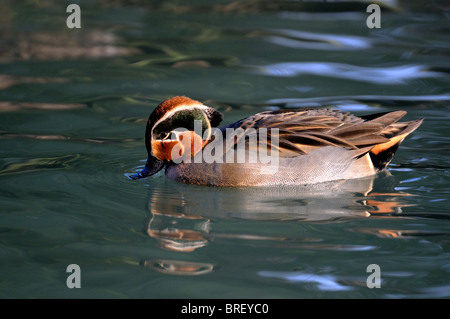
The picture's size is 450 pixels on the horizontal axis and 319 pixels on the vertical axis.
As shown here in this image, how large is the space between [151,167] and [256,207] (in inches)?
54.2

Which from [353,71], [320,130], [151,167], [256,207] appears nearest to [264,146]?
[320,130]

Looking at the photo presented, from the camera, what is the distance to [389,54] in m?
12.0

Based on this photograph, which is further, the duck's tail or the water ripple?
the water ripple

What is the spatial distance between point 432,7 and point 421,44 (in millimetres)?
2289

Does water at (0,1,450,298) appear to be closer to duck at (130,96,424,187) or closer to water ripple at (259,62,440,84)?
water ripple at (259,62,440,84)

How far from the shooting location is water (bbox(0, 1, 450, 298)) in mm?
5227

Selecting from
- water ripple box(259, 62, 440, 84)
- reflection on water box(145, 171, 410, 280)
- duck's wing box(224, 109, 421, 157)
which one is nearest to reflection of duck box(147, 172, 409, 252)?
reflection on water box(145, 171, 410, 280)

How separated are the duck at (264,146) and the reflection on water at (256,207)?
120mm

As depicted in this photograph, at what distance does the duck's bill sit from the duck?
0.03ft

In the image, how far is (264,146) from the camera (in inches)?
281

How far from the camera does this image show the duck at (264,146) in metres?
7.15

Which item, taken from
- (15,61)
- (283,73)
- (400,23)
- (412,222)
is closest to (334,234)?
(412,222)

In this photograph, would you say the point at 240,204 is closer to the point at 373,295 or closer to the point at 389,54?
the point at 373,295

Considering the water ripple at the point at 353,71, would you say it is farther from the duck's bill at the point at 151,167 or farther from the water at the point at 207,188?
the duck's bill at the point at 151,167
